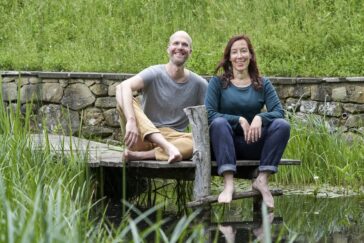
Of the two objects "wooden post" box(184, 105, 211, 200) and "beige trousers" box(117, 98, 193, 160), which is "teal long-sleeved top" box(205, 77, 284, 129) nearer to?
"wooden post" box(184, 105, 211, 200)

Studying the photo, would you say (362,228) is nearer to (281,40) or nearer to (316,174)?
(316,174)

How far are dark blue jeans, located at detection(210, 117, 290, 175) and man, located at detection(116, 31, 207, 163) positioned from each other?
0.30 meters

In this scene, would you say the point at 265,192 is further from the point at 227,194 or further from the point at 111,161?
the point at 111,161

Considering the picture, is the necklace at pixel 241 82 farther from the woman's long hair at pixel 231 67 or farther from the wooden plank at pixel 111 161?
the wooden plank at pixel 111 161

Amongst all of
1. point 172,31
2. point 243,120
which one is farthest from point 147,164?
point 172,31

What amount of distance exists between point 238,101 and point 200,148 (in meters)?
0.47

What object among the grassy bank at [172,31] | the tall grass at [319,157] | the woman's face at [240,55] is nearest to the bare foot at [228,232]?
the woman's face at [240,55]

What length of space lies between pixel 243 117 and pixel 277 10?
17.3ft

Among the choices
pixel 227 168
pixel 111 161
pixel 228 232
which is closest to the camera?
pixel 228 232

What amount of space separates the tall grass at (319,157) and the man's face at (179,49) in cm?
188

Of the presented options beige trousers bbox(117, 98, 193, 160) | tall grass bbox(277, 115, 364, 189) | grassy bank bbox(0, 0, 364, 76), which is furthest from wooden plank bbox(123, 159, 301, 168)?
grassy bank bbox(0, 0, 364, 76)

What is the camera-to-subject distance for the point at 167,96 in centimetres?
732

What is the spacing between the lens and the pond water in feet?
19.7

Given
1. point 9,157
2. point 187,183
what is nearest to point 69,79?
point 187,183
